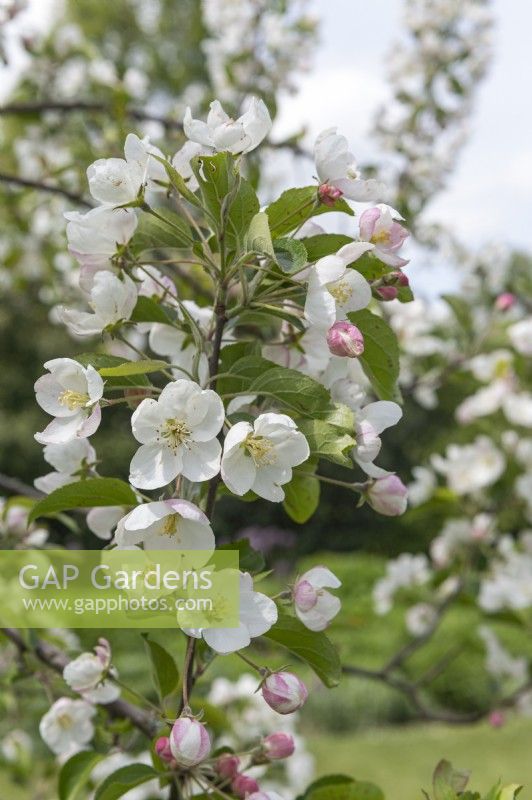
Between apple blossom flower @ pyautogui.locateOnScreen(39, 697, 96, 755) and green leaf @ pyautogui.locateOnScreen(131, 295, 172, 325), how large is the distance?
1.77 feet

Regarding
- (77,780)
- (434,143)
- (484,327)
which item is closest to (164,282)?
(77,780)

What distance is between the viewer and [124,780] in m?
0.94

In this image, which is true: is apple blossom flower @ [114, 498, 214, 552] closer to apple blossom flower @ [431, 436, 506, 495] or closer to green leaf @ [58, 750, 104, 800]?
green leaf @ [58, 750, 104, 800]

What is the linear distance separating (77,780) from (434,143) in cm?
302

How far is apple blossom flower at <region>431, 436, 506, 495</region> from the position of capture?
8.30 feet

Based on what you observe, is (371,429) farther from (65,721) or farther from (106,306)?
(65,721)

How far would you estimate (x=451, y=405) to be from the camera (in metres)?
13.9

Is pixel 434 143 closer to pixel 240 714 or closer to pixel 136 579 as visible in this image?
pixel 240 714

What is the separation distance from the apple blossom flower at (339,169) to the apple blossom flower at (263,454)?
262 millimetres

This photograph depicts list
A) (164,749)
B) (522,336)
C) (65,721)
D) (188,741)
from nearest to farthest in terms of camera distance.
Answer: (188,741)
(164,749)
(65,721)
(522,336)

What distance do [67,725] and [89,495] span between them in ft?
1.56

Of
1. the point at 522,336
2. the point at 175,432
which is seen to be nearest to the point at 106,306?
the point at 175,432

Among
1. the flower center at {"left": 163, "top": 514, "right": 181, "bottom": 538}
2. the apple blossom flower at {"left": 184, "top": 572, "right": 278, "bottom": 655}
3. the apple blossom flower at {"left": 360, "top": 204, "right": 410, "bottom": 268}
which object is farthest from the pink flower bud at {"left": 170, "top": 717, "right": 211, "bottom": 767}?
the apple blossom flower at {"left": 360, "top": 204, "right": 410, "bottom": 268}

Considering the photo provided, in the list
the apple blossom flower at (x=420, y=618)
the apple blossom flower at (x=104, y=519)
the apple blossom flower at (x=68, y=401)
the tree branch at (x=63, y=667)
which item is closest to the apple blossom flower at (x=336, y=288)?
the apple blossom flower at (x=68, y=401)
